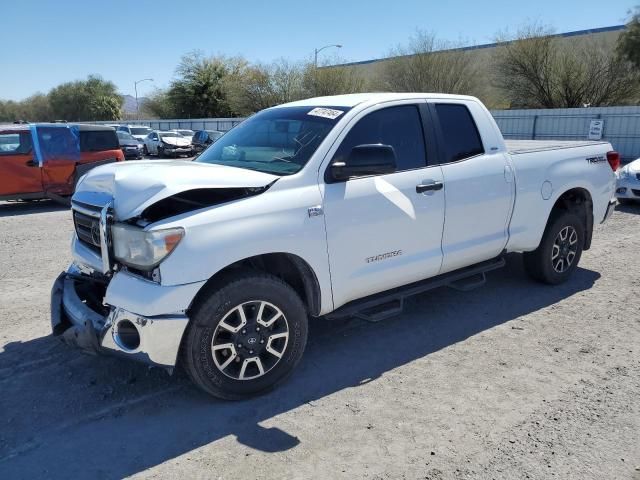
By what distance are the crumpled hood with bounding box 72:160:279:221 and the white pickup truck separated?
1 cm

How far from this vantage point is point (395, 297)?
432cm

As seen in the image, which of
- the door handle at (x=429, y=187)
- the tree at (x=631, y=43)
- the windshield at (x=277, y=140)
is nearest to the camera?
the windshield at (x=277, y=140)

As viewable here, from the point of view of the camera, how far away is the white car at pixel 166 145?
24734 millimetres

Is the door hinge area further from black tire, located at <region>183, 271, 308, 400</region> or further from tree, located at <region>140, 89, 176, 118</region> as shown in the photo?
tree, located at <region>140, 89, 176, 118</region>

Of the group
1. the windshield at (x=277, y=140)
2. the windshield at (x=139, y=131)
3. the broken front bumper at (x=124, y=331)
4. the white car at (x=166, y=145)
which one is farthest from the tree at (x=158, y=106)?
the broken front bumper at (x=124, y=331)

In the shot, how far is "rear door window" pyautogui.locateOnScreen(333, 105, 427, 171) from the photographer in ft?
13.4

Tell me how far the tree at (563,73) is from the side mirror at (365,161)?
31609 millimetres

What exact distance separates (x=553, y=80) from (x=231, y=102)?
2678 centimetres

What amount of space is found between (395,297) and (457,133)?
1.59m

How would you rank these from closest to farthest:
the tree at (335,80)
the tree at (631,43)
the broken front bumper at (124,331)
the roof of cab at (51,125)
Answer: the broken front bumper at (124,331), the roof of cab at (51,125), the tree at (631,43), the tree at (335,80)

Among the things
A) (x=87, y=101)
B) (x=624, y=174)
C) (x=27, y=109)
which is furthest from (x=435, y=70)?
(x=27, y=109)

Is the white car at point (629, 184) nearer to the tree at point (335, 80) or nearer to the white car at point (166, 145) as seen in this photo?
the white car at point (166, 145)

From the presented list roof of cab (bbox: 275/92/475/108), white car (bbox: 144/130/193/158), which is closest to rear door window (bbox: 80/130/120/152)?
roof of cab (bbox: 275/92/475/108)

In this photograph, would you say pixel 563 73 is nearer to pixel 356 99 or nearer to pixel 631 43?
pixel 631 43
